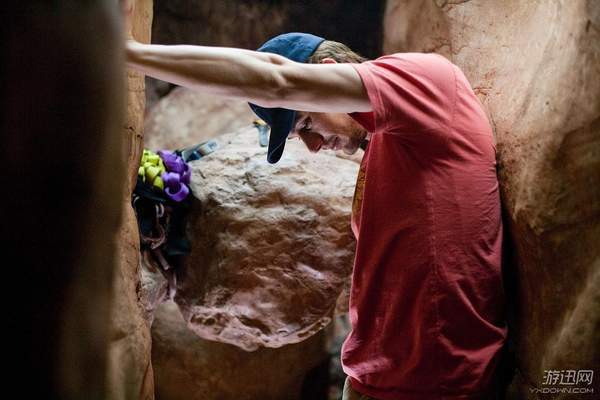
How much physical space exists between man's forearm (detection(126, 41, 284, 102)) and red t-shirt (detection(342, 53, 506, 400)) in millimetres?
250

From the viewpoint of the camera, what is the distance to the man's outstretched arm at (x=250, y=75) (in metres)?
1.33

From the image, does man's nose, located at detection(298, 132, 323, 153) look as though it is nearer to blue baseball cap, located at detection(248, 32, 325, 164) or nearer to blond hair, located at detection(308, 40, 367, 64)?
blue baseball cap, located at detection(248, 32, 325, 164)

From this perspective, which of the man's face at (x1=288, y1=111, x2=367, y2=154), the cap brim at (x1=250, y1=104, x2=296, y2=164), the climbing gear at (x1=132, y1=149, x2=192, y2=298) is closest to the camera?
the cap brim at (x1=250, y1=104, x2=296, y2=164)

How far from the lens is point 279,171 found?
2.72 m

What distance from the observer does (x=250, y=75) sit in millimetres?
1347

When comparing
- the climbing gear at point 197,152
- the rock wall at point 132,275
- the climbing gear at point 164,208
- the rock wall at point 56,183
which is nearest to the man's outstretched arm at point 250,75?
the rock wall at point 132,275

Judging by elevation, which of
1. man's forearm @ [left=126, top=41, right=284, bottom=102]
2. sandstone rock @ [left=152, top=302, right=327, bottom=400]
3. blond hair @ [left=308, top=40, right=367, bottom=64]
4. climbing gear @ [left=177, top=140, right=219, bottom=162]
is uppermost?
blond hair @ [left=308, top=40, right=367, bottom=64]

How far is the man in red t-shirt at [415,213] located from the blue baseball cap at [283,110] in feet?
0.68

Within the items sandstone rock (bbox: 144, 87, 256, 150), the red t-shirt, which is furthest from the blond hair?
sandstone rock (bbox: 144, 87, 256, 150)

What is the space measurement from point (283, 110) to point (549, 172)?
697 mm

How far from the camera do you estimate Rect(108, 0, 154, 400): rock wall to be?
1561 millimetres

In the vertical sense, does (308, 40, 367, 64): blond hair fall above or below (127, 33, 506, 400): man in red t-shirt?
above

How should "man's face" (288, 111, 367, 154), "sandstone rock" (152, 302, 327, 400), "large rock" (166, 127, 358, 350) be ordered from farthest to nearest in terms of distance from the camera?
"sandstone rock" (152, 302, 327, 400)
"large rock" (166, 127, 358, 350)
"man's face" (288, 111, 367, 154)

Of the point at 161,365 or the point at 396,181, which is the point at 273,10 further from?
the point at 396,181
